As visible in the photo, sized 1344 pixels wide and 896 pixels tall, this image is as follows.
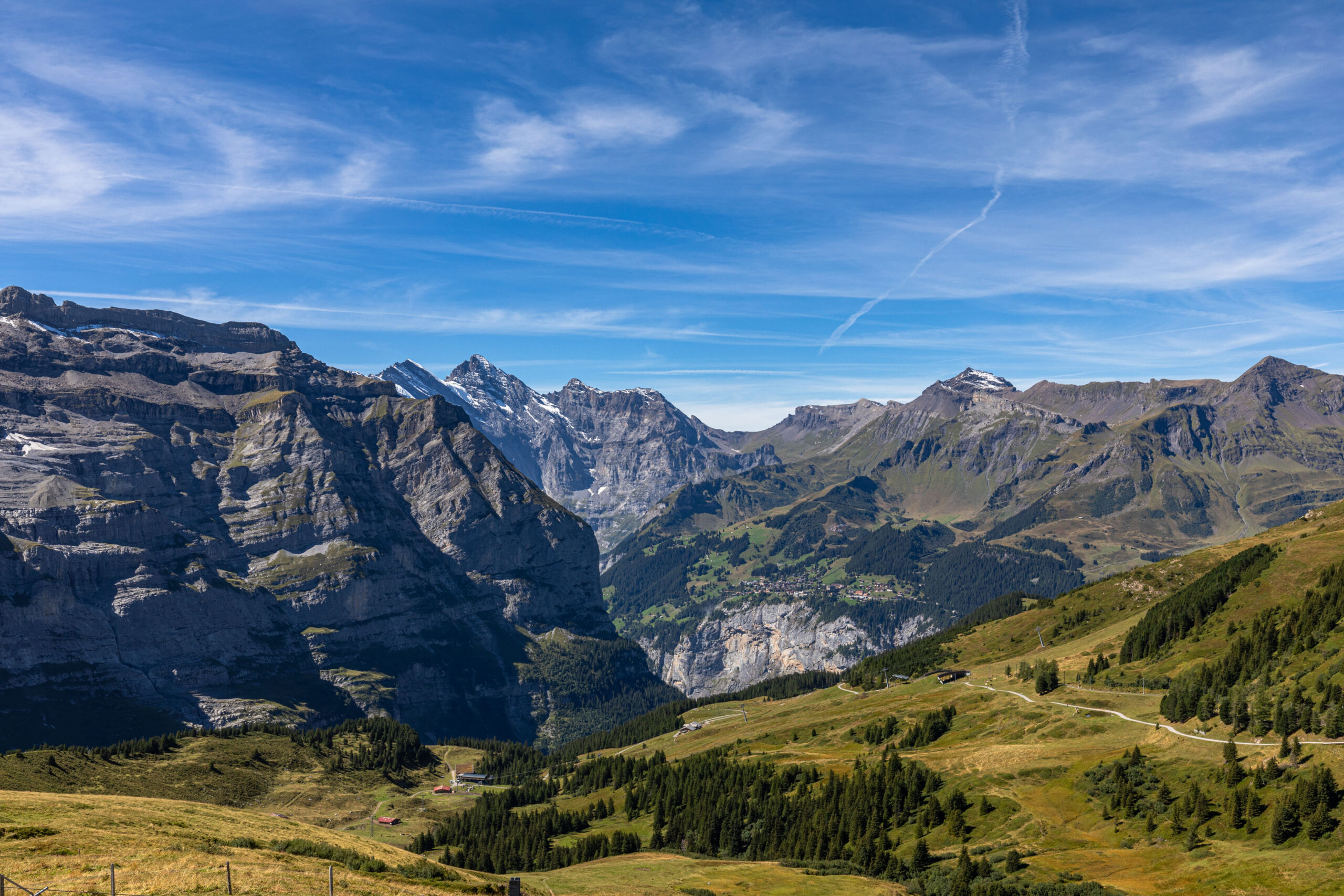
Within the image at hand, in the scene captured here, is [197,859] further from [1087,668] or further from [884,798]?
[1087,668]

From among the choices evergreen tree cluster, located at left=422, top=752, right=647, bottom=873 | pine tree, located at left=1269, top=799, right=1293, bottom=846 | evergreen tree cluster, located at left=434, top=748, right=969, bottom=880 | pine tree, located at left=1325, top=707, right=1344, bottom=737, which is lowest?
evergreen tree cluster, located at left=422, top=752, right=647, bottom=873

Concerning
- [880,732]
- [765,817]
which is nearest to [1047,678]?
[880,732]

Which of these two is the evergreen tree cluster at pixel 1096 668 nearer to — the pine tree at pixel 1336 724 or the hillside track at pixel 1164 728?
the hillside track at pixel 1164 728

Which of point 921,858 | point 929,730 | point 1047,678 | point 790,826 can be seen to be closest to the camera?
point 921,858

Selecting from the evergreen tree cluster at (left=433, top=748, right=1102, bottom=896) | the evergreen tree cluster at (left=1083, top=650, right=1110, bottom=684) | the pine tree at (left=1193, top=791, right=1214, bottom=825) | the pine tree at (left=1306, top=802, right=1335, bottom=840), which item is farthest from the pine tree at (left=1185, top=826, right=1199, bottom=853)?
the evergreen tree cluster at (left=1083, top=650, right=1110, bottom=684)

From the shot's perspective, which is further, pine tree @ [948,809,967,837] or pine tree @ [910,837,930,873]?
pine tree @ [948,809,967,837]

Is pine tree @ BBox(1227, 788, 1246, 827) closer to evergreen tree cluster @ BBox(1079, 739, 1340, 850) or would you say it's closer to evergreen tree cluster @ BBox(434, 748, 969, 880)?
evergreen tree cluster @ BBox(1079, 739, 1340, 850)

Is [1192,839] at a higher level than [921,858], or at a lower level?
higher

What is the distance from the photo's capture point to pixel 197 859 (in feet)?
188

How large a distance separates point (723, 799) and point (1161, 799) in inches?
3278

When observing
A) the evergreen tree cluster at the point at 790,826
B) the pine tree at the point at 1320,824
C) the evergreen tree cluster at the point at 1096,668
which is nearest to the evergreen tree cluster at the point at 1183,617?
the evergreen tree cluster at the point at 1096,668

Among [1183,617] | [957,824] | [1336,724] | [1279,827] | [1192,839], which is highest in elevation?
[1183,617]

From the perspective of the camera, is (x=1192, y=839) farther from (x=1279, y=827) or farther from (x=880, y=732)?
(x=880, y=732)

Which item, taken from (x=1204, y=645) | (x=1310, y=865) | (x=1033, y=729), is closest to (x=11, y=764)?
(x=1033, y=729)
